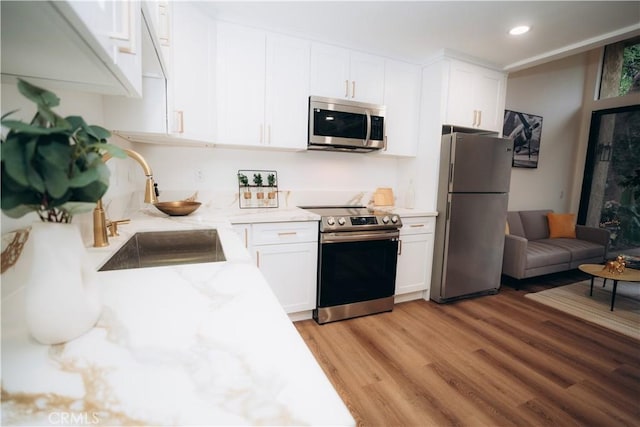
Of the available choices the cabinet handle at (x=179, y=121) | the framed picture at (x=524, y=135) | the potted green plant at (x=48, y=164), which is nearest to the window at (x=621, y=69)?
the framed picture at (x=524, y=135)

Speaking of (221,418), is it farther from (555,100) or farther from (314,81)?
(555,100)

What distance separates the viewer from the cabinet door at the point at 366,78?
9.07ft

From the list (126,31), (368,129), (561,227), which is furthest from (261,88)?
(561,227)

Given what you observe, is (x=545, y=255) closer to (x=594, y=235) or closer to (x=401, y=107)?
(x=594, y=235)

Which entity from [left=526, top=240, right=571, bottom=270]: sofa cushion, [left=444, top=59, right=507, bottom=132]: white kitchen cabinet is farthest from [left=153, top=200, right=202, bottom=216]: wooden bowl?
[left=526, top=240, right=571, bottom=270]: sofa cushion

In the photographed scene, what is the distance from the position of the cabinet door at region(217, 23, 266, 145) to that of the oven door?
1126 millimetres

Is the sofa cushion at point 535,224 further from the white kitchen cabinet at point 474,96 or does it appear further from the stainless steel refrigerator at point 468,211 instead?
the white kitchen cabinet at point 474,96

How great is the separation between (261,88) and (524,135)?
13.0ft

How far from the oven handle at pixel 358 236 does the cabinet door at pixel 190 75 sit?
125cm

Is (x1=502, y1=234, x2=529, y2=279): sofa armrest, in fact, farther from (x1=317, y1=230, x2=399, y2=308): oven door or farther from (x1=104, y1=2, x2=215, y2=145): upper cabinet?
(x1=104, y1=2, x2=215, y2=145): upper cabinet

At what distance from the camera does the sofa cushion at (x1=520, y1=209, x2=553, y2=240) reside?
409 centimetres

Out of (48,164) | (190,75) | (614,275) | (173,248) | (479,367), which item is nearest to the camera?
(48,164)

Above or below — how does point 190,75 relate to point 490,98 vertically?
below

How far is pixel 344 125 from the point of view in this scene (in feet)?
8.74
